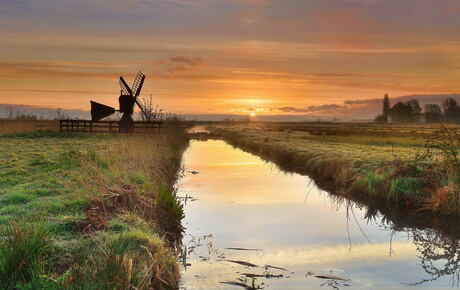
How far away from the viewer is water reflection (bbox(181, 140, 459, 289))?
9.14 meters

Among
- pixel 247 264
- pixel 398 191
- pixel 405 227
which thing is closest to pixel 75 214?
pixel 247 264

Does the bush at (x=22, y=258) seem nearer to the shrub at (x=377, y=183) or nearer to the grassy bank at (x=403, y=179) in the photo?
the grassy bank at (x=403, y=179)

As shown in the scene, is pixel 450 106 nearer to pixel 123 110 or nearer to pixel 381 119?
pixel 381 119

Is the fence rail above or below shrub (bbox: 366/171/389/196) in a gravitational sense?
above

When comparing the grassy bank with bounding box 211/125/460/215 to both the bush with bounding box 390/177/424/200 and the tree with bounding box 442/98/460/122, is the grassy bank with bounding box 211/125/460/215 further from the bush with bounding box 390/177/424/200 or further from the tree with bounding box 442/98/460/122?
the tree with bounding box 442/98/460/122

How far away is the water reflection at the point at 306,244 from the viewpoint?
9.14 metres

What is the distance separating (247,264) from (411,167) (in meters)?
10.3

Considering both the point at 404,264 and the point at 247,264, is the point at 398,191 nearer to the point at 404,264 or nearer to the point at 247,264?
the point at 404,264

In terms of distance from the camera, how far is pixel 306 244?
11859 millimetres

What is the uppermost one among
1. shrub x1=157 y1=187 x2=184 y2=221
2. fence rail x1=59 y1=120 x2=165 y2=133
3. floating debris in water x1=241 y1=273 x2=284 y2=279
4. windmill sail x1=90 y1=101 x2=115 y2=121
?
windmill sail x1=90 y1=101 x2=115 y2=121

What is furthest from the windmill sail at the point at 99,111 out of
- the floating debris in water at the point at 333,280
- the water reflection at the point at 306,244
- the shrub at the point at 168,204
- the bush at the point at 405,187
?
the floating debris in water at the point at 333,280

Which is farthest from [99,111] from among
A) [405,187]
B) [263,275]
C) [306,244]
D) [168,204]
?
[263,275]

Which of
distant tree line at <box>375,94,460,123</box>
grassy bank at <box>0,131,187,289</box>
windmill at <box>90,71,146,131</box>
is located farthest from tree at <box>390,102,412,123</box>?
grassy bank at <box>0,131,187,289</box>

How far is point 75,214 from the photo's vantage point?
9.93 metres
